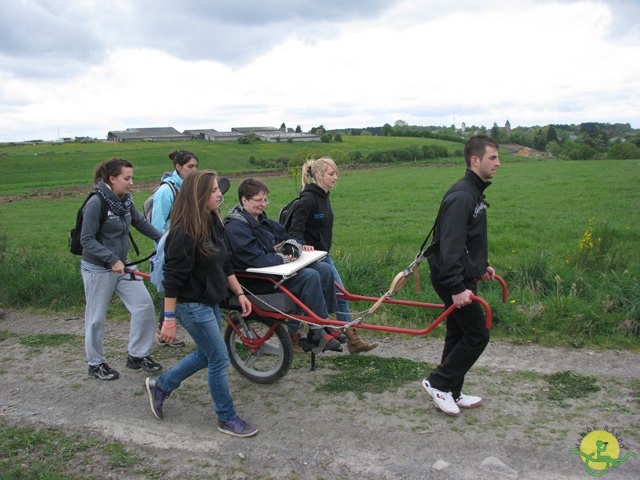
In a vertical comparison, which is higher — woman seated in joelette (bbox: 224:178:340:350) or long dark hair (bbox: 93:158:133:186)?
long dark hair (bbox: 93:158:133:186)

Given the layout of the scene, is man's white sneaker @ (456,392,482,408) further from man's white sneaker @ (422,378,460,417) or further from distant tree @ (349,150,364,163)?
distant tree @ (349,150,364,163)

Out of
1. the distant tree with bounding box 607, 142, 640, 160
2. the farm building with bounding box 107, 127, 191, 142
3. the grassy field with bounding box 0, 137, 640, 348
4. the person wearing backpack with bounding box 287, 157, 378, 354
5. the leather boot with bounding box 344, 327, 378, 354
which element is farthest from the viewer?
the farm building with bounding box 107, 127, 191, 142

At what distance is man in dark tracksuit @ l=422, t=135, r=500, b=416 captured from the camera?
396 centimetres

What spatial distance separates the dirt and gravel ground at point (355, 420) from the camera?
3627 millimetres

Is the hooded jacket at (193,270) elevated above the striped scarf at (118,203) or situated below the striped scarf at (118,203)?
below

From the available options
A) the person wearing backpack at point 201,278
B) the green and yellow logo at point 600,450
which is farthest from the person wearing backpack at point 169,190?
the green and yellow logo at point 600,450

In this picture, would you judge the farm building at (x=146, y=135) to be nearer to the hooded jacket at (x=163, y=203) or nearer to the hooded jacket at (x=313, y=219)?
the hooded jacket at (x=163, y=203)

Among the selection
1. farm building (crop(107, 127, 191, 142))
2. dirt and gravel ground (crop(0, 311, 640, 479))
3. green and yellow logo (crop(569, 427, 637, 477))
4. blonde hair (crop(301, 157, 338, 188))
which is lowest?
dirt and gravel ground (crop(0, 311, 640, 479))

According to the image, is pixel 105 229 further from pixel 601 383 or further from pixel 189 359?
pixel 601 383

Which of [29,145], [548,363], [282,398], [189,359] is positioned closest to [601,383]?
A: [548,363]

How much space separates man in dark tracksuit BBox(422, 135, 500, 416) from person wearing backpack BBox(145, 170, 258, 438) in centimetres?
156

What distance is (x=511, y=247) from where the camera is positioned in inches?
444

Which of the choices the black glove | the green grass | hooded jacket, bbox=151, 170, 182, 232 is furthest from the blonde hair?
the green grass

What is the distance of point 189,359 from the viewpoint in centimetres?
446
